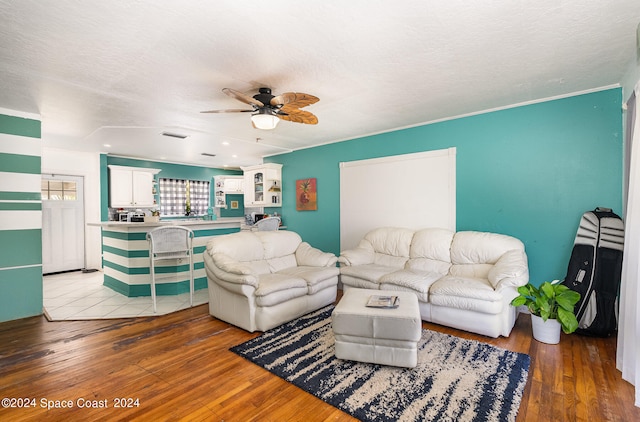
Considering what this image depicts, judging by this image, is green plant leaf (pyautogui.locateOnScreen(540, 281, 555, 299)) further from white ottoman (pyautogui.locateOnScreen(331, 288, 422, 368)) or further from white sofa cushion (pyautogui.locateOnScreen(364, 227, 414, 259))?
white sofa cushion (pyautogui.locateOnScreen(364, 227, 414, 259))

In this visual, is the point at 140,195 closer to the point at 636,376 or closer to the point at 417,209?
the point at 417,209

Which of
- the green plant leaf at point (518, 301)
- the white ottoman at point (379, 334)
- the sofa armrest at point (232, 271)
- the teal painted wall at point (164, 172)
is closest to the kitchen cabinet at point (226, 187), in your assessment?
the teal painted wall at point (164, 172)

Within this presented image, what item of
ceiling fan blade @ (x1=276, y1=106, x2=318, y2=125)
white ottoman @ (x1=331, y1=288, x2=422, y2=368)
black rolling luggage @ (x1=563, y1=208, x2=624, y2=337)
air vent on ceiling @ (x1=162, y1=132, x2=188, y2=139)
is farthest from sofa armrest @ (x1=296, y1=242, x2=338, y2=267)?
air vent on ceiling @ (x1=162, y1=132, x2=188, y2=139)

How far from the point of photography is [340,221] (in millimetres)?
5301

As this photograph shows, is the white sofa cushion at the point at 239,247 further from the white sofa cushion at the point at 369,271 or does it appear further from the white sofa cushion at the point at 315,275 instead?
the white sofa cushion at the point at 369,271

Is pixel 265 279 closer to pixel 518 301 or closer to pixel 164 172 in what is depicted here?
pixel 518 301

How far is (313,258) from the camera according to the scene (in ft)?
13.1

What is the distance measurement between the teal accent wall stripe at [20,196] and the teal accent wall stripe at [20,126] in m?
0.72

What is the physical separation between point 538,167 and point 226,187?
719cm

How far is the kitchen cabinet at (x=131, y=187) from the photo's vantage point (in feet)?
20.6

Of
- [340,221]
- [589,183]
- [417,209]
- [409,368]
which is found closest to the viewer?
[409,368]

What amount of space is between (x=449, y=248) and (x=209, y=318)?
3.08 metres

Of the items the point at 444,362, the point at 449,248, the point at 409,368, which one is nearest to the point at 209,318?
the point at 409,368

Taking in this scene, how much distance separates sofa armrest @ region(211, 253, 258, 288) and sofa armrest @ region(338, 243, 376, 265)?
4.50 ft
